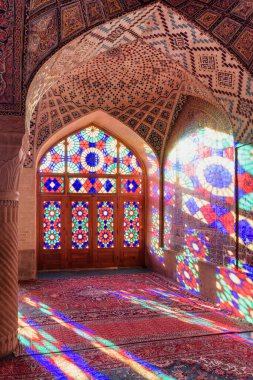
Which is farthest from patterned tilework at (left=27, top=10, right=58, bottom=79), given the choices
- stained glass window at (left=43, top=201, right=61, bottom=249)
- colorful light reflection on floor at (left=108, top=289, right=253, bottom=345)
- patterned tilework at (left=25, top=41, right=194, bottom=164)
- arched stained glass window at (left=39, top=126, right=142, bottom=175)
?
stained glass window at (left=43, top=201, right=61, bottom=249)

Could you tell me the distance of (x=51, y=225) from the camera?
28.5ft

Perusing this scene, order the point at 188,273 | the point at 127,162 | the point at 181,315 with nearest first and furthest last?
the point at 181,315 < the point at 188,273 < the point at 127,162

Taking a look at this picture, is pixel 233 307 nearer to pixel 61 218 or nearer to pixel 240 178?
pixel 240 178

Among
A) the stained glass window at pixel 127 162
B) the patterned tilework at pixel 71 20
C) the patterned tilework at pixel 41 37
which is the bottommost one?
the stained glass window at pixel 127 162

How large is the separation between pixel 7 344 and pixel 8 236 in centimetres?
112

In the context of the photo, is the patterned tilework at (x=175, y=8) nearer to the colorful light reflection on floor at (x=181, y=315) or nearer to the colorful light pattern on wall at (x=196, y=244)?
the colorful light pattern on wall at (x=196, y=244)

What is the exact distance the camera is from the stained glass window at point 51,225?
8664 mm

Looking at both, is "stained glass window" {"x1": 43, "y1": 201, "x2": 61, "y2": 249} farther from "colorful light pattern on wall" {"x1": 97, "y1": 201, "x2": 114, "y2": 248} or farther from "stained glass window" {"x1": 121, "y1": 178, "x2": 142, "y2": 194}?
"stained glass window" {"x1": 121, "y1": 178, "x2": 142, "y2": 194}

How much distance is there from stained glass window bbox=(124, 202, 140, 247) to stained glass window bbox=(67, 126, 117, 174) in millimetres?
1003

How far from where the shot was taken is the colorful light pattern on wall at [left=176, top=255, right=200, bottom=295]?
661 centimetres

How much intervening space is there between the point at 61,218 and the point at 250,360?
5881 millimetres

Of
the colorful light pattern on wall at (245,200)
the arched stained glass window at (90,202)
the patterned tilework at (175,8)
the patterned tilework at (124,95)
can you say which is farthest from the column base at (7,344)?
the arched stained glass window at (90,202)

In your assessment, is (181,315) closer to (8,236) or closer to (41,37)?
(8,236)

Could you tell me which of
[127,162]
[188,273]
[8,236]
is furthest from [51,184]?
[8,236]
